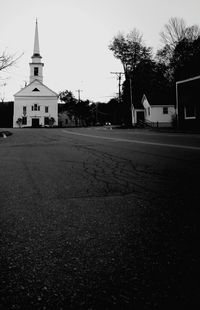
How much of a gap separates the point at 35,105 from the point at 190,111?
5440 centimetres

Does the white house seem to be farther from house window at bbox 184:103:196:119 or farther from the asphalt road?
the asphalt road

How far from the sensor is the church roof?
7819 centimetres

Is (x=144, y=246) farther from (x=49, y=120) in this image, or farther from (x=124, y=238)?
(x=49, y=120)

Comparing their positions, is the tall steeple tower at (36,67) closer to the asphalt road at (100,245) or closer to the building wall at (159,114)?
the building wall at (159,114)

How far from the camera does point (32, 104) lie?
7844 cm

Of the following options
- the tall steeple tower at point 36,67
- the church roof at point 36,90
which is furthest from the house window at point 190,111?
the tall steeple tower at point 36,67

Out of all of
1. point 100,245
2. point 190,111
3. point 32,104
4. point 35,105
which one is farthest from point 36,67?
point 100,245

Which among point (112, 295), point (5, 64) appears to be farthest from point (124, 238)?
point (5, 64)

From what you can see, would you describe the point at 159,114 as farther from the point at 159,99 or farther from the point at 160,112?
the point at 159,99

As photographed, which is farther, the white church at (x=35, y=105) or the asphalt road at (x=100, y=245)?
the white church at (x=35, y=105)

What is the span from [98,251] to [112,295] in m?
0.60

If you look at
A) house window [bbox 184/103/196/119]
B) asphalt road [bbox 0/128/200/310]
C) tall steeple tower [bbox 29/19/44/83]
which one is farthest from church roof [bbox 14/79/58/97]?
asphalt road [bbox 0/128/200/310]

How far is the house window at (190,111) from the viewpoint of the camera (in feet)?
104

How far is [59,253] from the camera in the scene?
228cm
